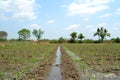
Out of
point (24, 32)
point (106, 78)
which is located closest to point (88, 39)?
point (24, 32)

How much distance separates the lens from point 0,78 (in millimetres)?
6973

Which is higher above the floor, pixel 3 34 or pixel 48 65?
pixel 3 34

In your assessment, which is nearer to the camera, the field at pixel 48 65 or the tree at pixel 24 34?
the field at pixel 48 65

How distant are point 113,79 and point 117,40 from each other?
5721 cm

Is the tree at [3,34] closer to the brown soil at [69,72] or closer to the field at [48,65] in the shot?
the field at [48,65]

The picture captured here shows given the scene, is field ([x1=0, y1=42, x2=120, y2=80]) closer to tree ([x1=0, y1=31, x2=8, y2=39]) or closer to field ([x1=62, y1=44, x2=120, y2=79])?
field ([x1=62, y1=44, x2=120, y2=79])

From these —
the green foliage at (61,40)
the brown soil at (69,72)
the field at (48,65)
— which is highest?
the green foliage at (61,40)

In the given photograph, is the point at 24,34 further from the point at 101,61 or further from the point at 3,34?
the point at 101,61

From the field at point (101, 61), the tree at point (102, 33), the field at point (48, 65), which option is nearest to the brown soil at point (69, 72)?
the field at point (48, 65)

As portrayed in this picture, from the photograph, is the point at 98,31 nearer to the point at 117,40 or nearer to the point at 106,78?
the point at 117,40

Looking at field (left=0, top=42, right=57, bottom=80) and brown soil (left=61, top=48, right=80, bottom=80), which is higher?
field (left=0, top=42, right=57, bottom=80)

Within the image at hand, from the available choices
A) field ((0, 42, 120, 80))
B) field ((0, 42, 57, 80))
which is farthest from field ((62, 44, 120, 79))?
field ((0, 42, 57, 80))

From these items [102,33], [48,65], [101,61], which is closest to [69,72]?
[48,65]

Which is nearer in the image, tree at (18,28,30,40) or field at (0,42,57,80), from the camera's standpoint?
field at (0,42,57,80)
